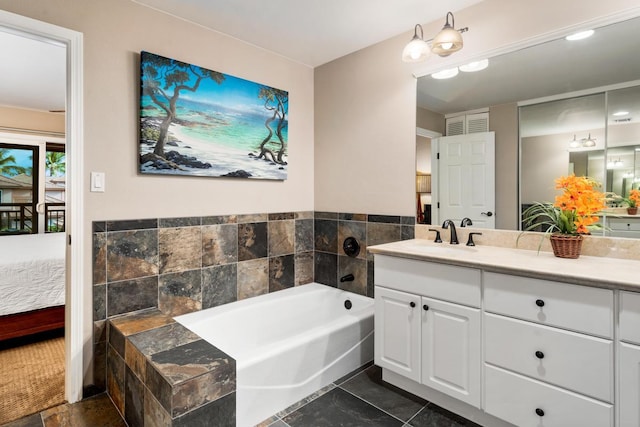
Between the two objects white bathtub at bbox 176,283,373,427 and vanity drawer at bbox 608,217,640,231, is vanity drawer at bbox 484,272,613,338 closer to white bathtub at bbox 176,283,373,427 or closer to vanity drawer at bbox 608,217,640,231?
vanity drawer at bbox 608,217,640,231

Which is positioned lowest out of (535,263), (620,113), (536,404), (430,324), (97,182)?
(536,404)

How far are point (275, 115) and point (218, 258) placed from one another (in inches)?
49.6

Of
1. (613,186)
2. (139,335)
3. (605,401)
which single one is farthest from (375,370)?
(613,186)

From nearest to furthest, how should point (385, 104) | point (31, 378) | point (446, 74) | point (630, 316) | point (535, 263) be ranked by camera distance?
point (630, 316) → point (535, 263) → point (31, 378) → point (446, 74) → point (385, 104)

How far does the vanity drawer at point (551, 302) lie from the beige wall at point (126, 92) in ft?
6.09

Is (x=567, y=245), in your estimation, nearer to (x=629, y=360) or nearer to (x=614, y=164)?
(x=614, y=164)

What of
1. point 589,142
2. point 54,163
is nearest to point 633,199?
point 589,142

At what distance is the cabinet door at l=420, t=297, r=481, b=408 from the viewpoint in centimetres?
166

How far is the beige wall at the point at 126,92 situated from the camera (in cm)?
194

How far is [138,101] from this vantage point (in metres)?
2.13

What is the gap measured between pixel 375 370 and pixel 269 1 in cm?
249

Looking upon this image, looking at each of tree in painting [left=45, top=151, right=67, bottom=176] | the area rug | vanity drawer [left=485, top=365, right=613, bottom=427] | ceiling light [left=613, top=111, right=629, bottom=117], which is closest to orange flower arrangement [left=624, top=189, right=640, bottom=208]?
ceiling light [left=613, top=111, right=629, bottom=117]

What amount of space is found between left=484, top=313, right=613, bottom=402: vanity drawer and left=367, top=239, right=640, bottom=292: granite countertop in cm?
23

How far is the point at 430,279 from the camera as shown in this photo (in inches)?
72.2
